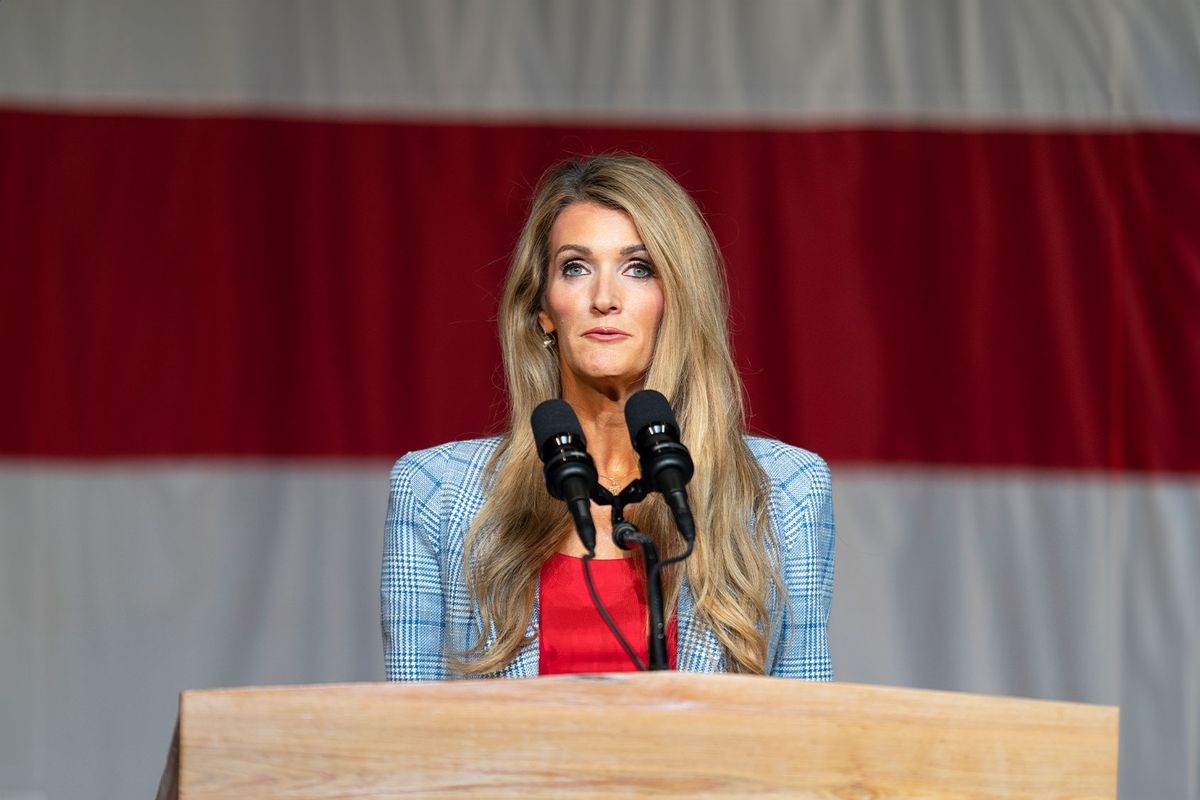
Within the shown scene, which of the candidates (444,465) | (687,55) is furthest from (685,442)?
(687,55)

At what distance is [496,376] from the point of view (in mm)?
2850

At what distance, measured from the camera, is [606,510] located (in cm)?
193

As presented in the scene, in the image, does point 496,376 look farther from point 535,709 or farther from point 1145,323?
point 535,709

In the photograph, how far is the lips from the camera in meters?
1.86

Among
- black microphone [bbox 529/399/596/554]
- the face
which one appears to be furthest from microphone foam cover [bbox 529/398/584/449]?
the face

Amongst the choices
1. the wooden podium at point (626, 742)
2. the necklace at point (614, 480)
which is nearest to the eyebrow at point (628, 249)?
the necklace at point (614, 480)

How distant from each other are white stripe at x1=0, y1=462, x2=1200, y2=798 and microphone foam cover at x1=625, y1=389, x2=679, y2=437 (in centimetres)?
149

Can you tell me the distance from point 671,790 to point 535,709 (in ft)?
0.39

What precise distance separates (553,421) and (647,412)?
0.09m

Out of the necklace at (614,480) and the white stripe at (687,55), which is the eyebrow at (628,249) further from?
the white stripe at (687,55)

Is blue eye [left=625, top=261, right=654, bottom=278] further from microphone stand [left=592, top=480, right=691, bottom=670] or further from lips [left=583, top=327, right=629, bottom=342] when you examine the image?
microphone stand [left=592, top=480, right=691, bottom=670]

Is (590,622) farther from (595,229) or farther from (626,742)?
(626,742)

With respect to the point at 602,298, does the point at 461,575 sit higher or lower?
lower

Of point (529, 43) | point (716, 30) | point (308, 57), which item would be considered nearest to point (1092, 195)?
point (716, 30)
